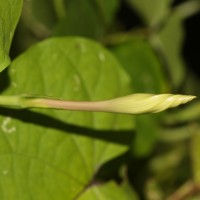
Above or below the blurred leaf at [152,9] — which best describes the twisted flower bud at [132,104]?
above

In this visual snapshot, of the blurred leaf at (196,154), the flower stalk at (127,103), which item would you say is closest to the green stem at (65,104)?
the flower stalk at (127,103)

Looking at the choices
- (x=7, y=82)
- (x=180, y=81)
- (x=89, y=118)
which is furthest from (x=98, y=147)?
(x=180, y=81)

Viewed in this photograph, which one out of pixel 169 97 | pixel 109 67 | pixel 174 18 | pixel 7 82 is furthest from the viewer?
pixel 174 18

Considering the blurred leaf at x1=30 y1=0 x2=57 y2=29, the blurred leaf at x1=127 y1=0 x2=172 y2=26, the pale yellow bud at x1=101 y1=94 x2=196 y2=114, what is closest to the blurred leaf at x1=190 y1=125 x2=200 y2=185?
the blurred leaf at x1=127 y1=0 x2=172 y2=26

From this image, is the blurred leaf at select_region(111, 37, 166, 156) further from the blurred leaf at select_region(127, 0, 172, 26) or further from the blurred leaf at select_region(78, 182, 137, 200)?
the blurred leaf at select_region(78, 182, 137, 200)

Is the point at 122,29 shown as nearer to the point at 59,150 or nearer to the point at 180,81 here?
the point at 180,81

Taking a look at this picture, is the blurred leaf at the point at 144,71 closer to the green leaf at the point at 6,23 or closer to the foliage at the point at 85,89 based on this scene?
the foliage at the point at 85,89

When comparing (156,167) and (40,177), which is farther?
(156,167)
